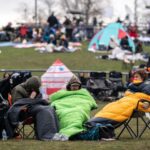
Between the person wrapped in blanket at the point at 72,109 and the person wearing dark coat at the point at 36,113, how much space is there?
0.54 feet

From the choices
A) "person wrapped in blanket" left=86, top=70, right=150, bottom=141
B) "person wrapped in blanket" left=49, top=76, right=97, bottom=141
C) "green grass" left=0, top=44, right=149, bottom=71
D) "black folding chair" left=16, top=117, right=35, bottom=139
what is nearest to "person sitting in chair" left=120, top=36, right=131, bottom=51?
"green grass" left=0, top=44, right=149, bottom=71

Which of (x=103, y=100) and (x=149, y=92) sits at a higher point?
(x=149, y=92)

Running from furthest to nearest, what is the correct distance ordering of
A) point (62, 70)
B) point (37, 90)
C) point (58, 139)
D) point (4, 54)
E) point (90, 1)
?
point (90, 1) < point (4, 54) < point (62, 70) < point (37, 90) < point (58, 139)

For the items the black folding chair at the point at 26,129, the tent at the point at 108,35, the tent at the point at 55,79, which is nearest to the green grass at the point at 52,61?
the tent at the point at 108,35

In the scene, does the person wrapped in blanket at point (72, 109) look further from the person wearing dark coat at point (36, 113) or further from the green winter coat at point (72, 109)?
the person wearing dark coat at point (36, 113)

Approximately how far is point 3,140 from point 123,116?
197cm

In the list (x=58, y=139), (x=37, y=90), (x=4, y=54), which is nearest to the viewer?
(x=58, y=139)

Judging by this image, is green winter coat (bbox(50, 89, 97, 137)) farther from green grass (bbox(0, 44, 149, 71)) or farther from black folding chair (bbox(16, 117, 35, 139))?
green grass (bbox(0, 44, 149, 71))

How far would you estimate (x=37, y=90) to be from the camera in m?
11.9

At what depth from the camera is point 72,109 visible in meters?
11.7

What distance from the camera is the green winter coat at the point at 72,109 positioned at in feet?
37.1

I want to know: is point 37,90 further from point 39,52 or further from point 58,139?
point 39,52

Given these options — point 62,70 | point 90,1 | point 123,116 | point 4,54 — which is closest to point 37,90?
point 123,116

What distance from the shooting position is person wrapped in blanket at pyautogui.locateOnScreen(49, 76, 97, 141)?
1125cm
